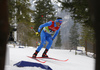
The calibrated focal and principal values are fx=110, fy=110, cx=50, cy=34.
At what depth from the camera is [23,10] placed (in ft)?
17.6

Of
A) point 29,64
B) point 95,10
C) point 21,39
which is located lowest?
point 21,39

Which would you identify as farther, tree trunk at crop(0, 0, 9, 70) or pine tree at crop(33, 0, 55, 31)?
pine tree at crop(33, 0, 55, 31)

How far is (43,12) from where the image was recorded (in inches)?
802

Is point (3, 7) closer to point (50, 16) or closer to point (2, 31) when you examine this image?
point (2, 31)

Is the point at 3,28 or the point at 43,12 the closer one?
the point at 3,28

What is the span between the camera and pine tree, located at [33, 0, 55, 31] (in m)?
20.1

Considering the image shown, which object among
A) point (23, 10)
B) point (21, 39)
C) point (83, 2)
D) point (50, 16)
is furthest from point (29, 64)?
point (21, 39)

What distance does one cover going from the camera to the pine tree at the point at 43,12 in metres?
20.1

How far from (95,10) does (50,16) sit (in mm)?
20349

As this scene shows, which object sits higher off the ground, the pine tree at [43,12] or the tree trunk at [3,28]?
the pine tree at [43,12]

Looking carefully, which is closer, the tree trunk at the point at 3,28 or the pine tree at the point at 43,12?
the tree trunk at the point at 3,28

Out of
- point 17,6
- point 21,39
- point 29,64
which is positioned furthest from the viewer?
point 21,39

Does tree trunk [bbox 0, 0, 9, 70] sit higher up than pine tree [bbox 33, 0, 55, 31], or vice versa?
pine tree [bbox 33, 0, 55, 31]

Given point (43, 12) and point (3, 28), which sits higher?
point (43, 12)
